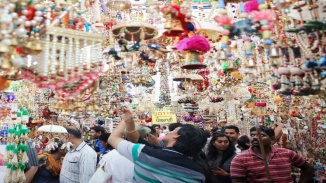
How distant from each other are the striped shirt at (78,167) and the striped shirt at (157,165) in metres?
1.21

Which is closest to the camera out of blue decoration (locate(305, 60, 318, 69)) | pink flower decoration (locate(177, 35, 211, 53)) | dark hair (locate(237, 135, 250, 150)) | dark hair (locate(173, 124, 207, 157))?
blue decoration (locate(305, 60, 318, 69))

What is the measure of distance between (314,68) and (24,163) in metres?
2.57

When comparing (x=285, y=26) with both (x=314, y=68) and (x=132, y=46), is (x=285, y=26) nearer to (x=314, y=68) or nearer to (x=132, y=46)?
(x=314, y=68)

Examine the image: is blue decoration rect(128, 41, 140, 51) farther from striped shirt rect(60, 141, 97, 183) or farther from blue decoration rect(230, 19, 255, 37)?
striped shirt rect(60, 141, 97, 183)

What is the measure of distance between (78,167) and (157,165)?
4.62 feet

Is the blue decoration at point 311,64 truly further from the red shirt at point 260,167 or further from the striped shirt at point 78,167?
the striped shirt at point 78,167

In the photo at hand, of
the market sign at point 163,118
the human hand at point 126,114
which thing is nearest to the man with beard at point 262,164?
the human hand at point 126,114

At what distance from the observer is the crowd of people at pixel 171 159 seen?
5.94 ft

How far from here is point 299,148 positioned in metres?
4.82

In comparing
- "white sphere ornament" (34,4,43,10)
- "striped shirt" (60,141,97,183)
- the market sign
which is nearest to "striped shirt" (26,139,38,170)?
"striped shirt" (60,141,97,183)

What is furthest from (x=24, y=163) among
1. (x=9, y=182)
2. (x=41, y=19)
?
(x=41, y=19)

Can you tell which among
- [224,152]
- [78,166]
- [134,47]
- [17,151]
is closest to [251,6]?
[134,47]

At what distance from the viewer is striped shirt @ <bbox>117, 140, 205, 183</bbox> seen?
1.79 meters

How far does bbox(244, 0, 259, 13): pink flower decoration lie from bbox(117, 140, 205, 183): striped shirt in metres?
0.84
